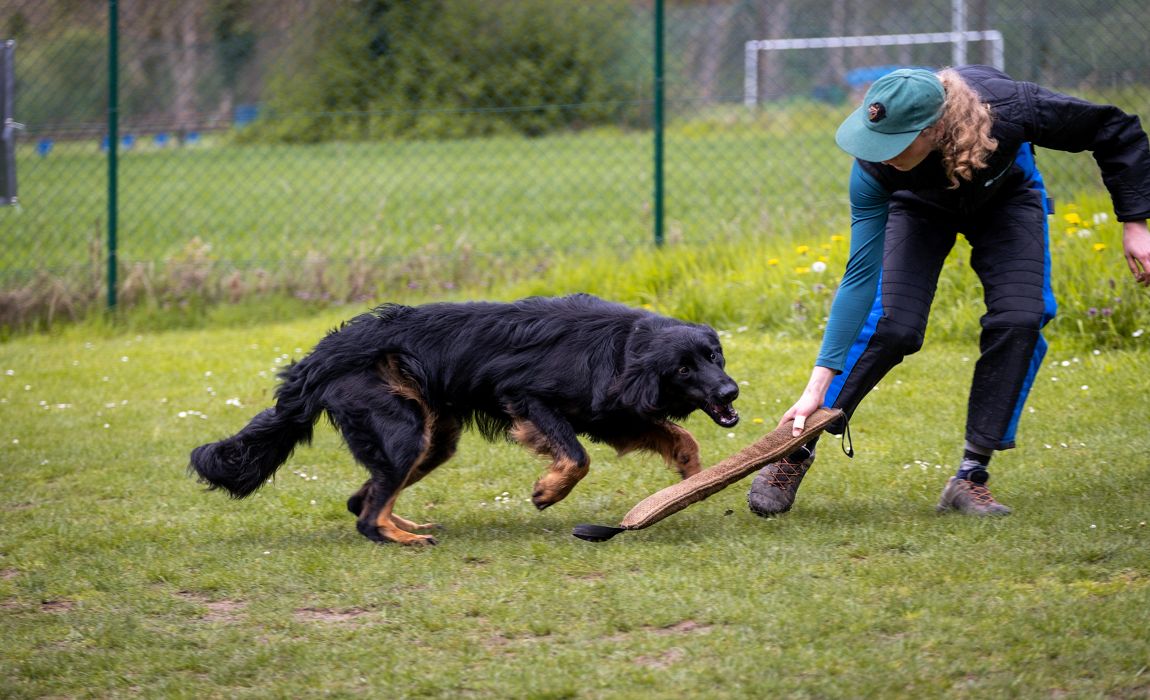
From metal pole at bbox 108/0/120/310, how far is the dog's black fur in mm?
4606

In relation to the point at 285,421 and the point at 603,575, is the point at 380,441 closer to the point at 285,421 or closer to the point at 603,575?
the point at 285,421

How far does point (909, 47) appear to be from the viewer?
42.2 ft

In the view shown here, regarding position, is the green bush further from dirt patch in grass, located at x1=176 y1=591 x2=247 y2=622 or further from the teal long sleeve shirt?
dirt patch in grass, located at x1=176 y1=591 x2=247 y2=622

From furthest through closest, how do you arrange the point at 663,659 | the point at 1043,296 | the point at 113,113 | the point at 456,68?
the point at 456,68 < the point at 113,113 < the point at 1043,296 < the point at 663,659

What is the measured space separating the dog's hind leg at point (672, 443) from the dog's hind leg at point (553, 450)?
293mm

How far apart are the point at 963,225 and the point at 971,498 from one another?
0.97m

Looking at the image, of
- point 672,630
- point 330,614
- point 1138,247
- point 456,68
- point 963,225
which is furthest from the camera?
point 456,68

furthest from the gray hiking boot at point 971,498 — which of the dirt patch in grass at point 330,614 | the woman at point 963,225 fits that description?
the dirt patch in grass at point 330,614

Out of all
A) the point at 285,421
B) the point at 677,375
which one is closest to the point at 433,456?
the point at 285,421

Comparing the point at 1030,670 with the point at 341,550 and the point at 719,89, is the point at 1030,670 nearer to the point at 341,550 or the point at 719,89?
the point at 341,550

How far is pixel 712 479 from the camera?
390cm

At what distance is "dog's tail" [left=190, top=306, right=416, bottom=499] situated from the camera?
13.8ft

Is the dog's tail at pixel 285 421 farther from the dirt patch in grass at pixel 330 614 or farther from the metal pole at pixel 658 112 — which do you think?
the metal pole at pixel 658 112

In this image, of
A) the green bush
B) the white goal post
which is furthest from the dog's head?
the white goal post
